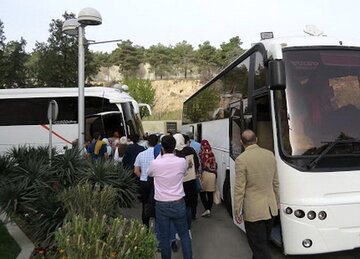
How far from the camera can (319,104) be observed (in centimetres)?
544

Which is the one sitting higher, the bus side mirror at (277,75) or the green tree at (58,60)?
the green tree at (58,60)

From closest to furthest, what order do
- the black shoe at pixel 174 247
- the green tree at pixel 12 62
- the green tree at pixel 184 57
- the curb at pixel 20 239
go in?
the curb at pixel 20 239, the black shoe at pixel 174 247, the green tree at pixel 12 62, the green tree at pixel 184 57

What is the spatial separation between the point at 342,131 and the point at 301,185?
0.99 metres

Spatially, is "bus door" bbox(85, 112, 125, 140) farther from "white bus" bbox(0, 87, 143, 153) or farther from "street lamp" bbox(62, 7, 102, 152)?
"street lamp" bbox(62, 7, 102, 152)

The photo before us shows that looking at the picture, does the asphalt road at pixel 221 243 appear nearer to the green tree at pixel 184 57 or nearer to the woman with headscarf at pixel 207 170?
the woman with headscarf at pixel 207 170

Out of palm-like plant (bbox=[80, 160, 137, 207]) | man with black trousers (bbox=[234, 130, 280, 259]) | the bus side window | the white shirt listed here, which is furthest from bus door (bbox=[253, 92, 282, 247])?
palm-like plant (bbox=[80, 160, 137, 207])

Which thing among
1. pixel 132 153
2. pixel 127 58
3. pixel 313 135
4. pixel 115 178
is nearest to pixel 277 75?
pixel 313 135

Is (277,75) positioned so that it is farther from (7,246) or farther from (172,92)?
(172,92)

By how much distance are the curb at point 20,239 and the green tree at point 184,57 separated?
91.6 metres

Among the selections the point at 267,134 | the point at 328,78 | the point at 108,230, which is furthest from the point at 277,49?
the point at 108,230

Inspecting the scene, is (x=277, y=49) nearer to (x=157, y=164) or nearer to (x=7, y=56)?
(x=157, y=164)

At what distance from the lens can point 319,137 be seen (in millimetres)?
5316

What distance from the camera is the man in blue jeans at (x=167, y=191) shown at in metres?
5.04

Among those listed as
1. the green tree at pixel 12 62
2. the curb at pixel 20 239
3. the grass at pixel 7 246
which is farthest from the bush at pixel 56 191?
the green tree at pixel 12 62
